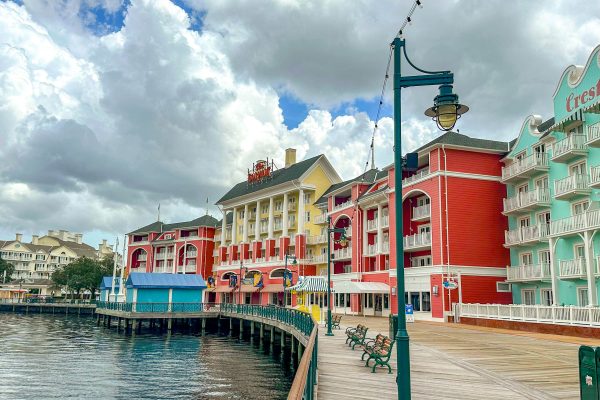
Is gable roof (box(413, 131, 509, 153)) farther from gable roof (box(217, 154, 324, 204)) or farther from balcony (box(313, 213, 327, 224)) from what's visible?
gable roof (box(217, 154, 324, 204))

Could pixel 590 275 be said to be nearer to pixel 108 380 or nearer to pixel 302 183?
pixel 108 380

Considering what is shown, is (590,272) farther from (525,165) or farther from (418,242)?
(418,242)

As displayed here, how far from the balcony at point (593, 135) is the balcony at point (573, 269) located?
6574 millimetres

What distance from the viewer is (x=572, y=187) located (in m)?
30.4

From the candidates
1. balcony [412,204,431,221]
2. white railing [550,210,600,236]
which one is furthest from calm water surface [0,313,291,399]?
white railing [550,210,600,236]

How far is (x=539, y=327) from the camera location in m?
26.2

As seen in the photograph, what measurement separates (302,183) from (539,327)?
40896 mm

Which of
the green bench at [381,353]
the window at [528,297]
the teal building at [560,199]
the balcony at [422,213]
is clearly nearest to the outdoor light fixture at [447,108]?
the green bench at [381,353]

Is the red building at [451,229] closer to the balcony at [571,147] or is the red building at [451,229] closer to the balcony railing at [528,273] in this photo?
the balcony railing at [528,273]

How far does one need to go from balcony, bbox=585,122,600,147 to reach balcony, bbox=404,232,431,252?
46.0 feet

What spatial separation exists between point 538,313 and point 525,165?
1283 centimetres

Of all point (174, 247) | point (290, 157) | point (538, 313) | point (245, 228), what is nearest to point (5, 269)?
point (174, 247)

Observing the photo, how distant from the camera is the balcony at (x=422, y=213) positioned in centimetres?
4071

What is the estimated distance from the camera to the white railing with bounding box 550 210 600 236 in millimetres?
27677
